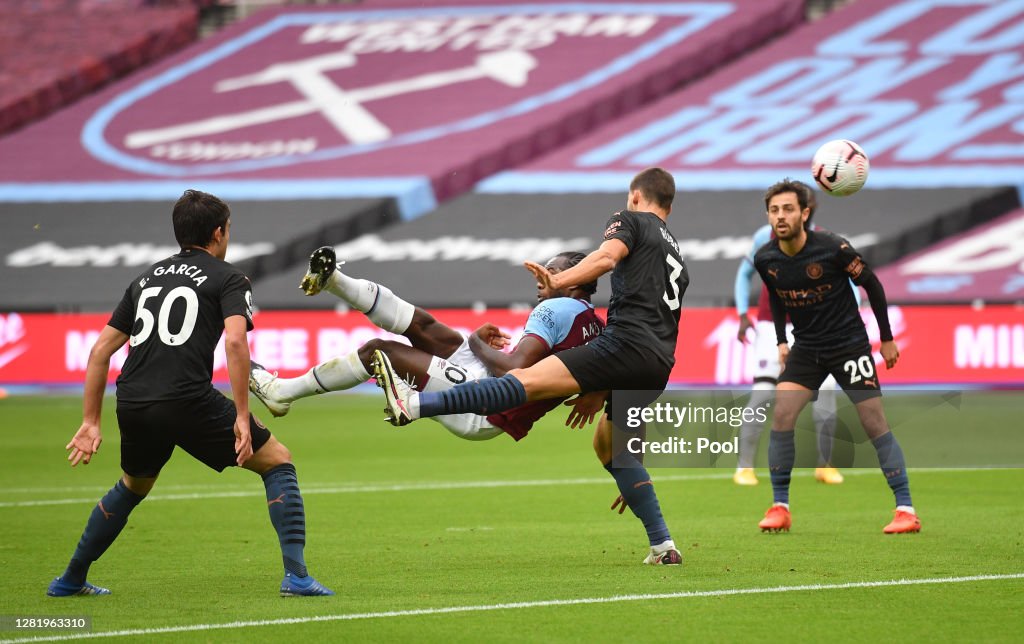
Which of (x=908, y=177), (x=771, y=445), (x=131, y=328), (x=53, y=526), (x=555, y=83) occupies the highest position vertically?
(x=555, y=83)

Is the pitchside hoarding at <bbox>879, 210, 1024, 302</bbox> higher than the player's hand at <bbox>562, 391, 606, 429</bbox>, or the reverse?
the pitchside hoarding at <bbox>879, 210, 1024, 302</bbox>

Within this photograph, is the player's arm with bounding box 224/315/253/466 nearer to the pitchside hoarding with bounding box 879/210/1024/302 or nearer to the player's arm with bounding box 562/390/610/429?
the player's arm with bounding box 562/390/610/429

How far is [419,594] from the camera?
21.9 feet

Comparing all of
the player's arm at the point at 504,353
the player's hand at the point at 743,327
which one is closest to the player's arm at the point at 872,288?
the player's hand at the point at 743,327

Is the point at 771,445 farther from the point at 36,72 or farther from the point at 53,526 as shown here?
the point at 36,72

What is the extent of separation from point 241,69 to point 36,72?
5.12 meters

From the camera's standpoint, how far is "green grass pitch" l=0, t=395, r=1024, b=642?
5910mm

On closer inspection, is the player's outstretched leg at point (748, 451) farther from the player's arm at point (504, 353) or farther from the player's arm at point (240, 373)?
the player's arm at point (240, 373)

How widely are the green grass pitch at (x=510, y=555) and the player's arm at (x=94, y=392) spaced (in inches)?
27.6

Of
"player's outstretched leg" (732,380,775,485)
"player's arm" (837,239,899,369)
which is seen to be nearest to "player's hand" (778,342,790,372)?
"player's arm" (837,239,899,369)

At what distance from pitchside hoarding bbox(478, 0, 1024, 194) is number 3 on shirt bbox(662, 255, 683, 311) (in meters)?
21.0

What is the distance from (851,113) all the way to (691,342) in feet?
41.0

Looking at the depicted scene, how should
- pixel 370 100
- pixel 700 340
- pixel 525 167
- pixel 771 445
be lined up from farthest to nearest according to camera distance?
1. pixel 370 100
2. pixel 525 167
3. pixel 700 340
4. pixel 771 445

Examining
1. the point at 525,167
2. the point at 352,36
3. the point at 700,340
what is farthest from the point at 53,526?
the point at 352,36
